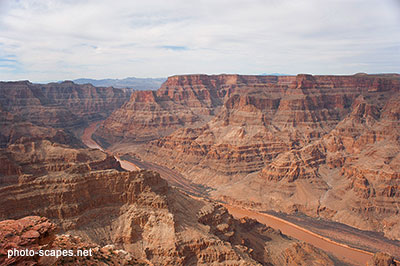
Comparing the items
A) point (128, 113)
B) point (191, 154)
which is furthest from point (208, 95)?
point (191, 154)

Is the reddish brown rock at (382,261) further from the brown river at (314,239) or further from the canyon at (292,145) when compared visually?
the canyon at (292,145)

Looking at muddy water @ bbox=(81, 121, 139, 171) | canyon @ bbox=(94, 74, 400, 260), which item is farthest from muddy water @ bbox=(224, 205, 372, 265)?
muddy water @ bbox=(81, 121, 139, 171)

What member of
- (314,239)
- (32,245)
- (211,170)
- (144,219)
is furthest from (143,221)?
(211,170)

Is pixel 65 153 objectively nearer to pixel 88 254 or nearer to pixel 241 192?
pixel 241 192

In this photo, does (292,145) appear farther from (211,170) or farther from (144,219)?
(144,219)

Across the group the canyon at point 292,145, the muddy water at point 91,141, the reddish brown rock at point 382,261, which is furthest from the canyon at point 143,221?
the muddy water at point 91,141
